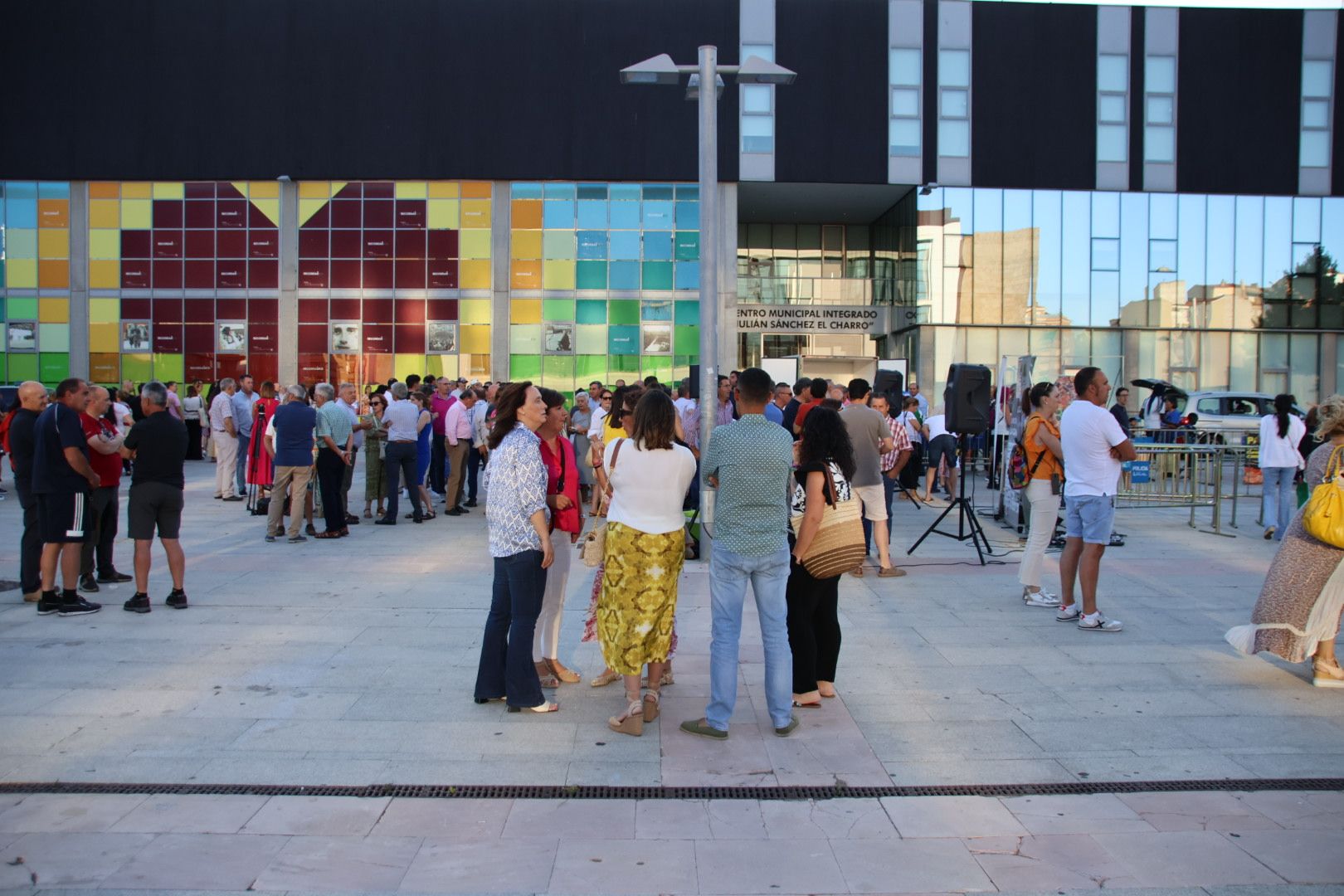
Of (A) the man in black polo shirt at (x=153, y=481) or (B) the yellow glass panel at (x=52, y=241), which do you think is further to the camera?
(B) the yellow glass panel at (x=52, y=241)

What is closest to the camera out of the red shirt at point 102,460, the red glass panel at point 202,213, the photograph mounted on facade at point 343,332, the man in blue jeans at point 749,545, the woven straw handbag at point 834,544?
the man in blue jeans at point 749,545

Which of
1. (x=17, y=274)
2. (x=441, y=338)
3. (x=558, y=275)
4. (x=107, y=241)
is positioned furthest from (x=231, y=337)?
(x=558, y=275)

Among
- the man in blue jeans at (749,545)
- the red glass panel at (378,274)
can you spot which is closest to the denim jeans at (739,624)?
the man in blue jeans at (749,545)

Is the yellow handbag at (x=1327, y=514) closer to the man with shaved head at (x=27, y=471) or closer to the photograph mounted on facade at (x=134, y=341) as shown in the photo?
the man with shaved head at (x=27, y=471)

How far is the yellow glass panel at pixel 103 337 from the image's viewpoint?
109ft

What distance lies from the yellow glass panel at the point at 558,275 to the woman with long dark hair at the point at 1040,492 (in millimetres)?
24932

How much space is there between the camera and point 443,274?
33000mm

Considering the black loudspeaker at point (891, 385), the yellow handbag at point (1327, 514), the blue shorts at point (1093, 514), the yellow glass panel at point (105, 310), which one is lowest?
the blue shorts at point (1093, 514)

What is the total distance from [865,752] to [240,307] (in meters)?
31.4

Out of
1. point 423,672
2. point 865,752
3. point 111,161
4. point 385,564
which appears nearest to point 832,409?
point 865,752

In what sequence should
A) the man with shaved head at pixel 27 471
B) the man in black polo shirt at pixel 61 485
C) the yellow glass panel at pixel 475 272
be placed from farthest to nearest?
the yellow glass panel at pixel 475 272 → the man with shaved head at pixel 27 471 → the man in black polo shirt at pixel 61 485

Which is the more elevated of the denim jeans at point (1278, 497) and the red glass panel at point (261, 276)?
the red glass panel at point (261, 276)

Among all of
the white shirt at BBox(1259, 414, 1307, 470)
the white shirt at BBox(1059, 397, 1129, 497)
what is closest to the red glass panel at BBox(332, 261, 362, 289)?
the white shirt at BBox(1259, 414, 1307, 470)

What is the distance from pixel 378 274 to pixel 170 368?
7.06 m
